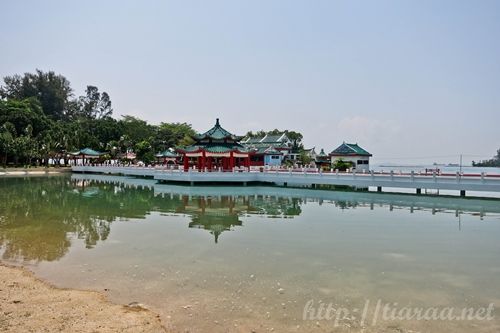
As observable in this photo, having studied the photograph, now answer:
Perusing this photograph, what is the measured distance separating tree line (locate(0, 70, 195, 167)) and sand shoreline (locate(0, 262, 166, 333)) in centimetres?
5850

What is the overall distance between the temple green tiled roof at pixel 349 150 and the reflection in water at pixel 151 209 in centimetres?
1951

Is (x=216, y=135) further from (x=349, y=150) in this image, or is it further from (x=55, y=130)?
(x=55, y=130)

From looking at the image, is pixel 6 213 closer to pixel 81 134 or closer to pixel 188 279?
pixel 188 279

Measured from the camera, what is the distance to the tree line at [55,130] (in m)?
64.2

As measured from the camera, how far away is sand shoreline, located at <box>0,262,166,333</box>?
6449mm

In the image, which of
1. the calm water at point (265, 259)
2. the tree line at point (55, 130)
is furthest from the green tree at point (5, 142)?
the calm water at point (265, 259)

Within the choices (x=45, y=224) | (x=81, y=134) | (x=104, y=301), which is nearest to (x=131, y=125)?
(x=81, y=134)

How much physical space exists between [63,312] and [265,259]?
5705 mm

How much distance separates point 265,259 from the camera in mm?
11305

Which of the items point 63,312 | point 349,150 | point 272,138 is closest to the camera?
point 63,312

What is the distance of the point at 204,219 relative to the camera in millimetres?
19250

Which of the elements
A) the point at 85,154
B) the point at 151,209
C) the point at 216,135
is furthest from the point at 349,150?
the point at 85,154

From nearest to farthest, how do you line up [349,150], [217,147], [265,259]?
[265,259] → [217,147] → [349,150]

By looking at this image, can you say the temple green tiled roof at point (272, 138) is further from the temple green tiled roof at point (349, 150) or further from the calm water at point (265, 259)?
the calm water at point (265, 259)
